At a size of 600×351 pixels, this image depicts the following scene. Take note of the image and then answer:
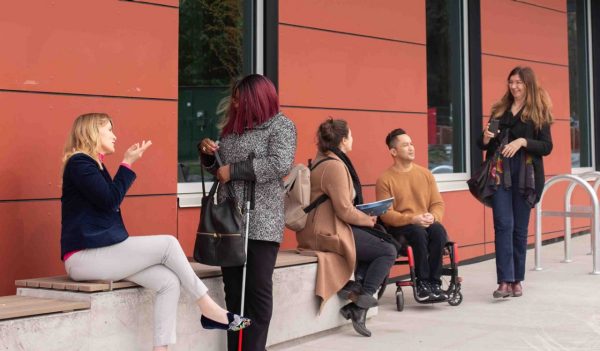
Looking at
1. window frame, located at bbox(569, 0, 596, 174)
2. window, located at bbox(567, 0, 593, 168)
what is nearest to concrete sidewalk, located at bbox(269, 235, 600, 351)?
window, located at bbox(567, 0, 593, 168)

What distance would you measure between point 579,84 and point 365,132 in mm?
6118

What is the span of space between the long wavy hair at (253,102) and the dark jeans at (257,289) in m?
0.67

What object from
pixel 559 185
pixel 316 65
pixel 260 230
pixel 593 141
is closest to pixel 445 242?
pixel 316 65

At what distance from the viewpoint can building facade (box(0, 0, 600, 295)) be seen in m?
5.85

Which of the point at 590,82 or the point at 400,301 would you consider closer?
the point at 400,301

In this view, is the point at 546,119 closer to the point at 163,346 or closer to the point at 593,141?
the point at 163,346

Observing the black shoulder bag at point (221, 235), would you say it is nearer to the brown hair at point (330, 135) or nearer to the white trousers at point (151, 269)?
the white trousers at point (151, 269)

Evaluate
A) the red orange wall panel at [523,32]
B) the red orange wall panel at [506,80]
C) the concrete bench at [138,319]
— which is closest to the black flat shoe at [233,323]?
the concrete bench at [138,319]

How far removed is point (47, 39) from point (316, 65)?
2911 mm

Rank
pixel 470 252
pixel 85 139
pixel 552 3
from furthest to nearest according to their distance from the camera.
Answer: pixel 552 3
pixel 470 252
pixel 85 139

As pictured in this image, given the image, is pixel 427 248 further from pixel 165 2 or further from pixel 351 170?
pixel 165 2

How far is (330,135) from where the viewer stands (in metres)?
6.97

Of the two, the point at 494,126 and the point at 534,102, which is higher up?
the point at 534,102

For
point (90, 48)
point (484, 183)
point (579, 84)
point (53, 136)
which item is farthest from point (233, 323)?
point (579, 84)
